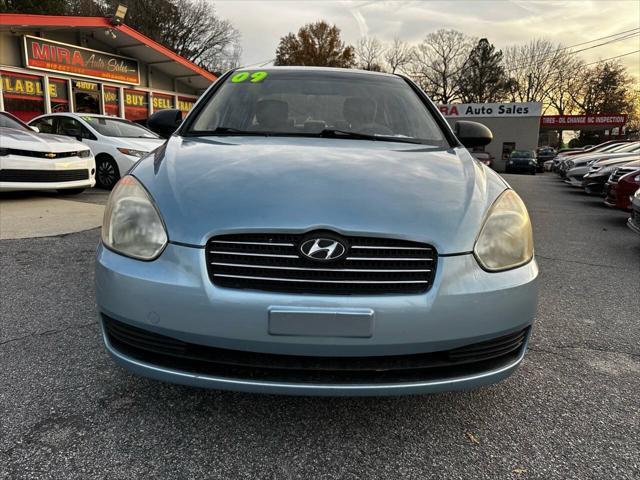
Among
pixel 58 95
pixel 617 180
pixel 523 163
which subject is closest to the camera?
pixel 617 180

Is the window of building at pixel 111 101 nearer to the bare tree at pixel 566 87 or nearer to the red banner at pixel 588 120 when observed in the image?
the red banner at pixel 588 120

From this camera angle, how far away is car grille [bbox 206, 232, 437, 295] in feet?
5.23

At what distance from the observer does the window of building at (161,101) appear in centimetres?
1842

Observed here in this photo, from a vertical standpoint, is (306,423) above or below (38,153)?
below

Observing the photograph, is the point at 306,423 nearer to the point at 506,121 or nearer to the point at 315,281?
the point at 315,281

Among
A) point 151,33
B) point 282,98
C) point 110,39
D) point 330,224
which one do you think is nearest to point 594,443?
point 330,224

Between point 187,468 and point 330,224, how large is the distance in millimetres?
937

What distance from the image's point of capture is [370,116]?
2.86 metres

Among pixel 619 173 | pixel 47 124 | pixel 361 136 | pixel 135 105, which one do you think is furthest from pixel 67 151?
pixel 135 105

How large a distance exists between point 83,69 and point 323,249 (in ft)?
54.3

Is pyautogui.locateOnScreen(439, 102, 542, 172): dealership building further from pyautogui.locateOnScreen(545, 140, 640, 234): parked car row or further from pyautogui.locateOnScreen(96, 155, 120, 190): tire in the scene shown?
pyautogui.locateOnScreen(96, 155, 120, 190): tire

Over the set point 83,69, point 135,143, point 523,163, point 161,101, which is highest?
point 83,69

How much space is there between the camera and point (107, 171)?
8805 mm

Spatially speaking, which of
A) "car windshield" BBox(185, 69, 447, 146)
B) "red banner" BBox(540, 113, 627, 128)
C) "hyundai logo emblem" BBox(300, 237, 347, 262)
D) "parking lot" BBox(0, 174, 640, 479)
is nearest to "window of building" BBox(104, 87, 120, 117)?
"car windshield" BBox(185, 69, 447, 146)
